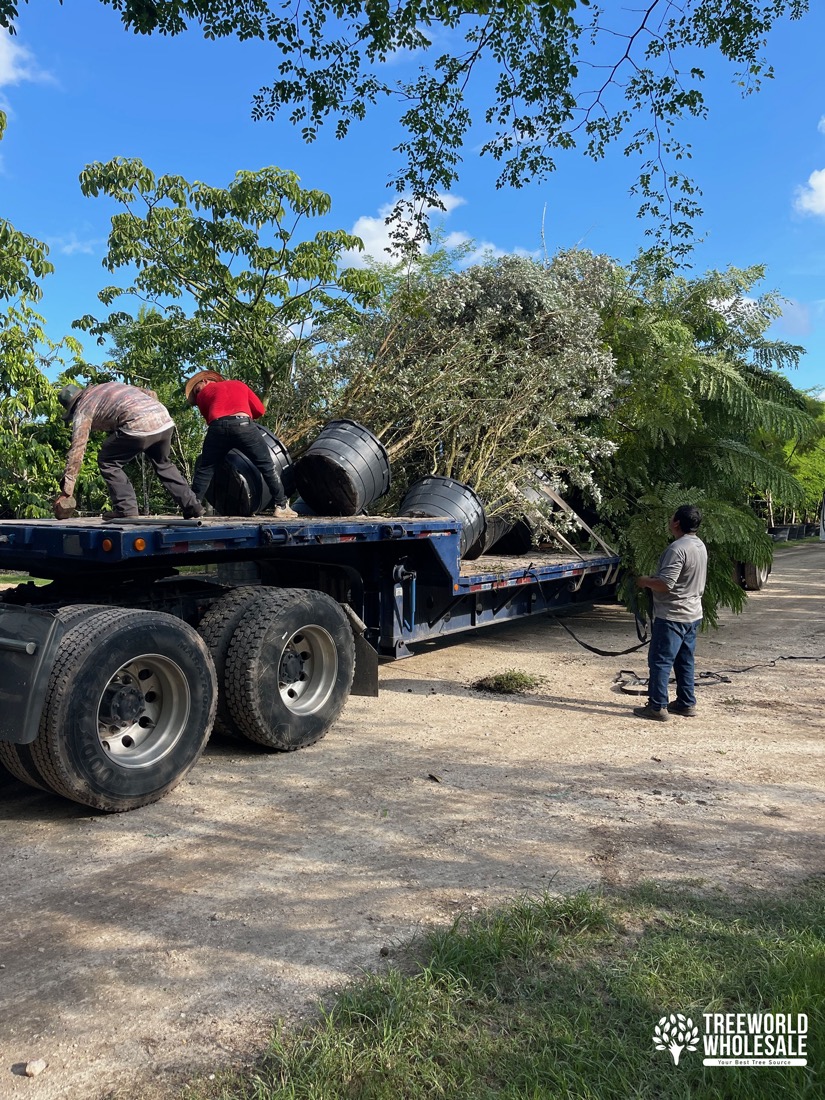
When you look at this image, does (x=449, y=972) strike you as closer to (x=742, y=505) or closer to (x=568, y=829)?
(x=568, y=829)

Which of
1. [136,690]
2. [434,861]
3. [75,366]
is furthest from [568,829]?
[75,366]

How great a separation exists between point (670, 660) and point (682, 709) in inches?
17.1

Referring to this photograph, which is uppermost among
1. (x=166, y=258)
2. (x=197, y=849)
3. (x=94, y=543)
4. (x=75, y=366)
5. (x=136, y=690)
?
(x=166, y=258)

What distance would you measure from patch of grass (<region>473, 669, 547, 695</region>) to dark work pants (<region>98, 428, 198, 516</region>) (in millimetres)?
3082

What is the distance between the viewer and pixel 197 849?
13.1 ft

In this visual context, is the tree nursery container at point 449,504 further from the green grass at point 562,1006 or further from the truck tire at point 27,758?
the green grass at point 562,1006

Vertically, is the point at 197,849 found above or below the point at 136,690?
below

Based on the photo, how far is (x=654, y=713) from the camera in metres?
6.45

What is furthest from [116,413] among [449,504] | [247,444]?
[449,504]

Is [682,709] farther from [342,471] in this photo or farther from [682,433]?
[682,433]

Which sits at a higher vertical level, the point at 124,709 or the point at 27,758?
the point at 124,709

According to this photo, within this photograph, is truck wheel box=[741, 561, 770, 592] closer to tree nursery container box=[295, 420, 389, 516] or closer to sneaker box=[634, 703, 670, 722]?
sneaker box=[634, 703, 670, 722]

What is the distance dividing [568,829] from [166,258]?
1065cm

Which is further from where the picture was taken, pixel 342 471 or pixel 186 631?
pixel 342 471
